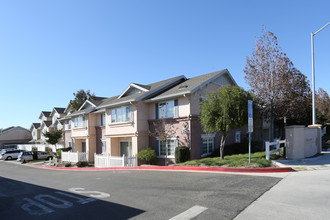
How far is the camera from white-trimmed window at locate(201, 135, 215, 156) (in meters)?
18.7

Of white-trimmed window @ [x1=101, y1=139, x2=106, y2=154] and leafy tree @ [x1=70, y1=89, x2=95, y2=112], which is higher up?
leafy tree @ [x1=70, y1=89, x2=95, y2=112]

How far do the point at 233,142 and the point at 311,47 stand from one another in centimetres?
1128

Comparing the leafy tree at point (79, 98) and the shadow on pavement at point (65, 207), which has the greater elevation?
the leafy tree at point (79, 98)

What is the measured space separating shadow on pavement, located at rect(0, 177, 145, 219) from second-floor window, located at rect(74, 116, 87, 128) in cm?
1995

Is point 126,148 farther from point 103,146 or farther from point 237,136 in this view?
point 237,136

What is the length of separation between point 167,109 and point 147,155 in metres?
4.22

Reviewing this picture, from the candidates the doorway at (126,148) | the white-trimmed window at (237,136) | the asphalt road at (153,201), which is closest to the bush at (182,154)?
the asphalt road at (153,201)

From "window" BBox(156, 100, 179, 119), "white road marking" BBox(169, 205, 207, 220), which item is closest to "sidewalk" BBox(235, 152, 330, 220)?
"white road marking" BBox(169, 205, 207, 220)

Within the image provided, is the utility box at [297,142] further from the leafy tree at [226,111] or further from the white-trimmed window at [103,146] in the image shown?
the white-trimmed window at [103,146]

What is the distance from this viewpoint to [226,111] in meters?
14.0

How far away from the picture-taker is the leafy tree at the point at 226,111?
14.0 m

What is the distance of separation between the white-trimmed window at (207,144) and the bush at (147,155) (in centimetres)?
410

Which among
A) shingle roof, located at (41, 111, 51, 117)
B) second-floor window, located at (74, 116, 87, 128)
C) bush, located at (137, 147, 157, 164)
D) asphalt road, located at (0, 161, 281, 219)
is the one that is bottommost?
bush, located at (137, 147, 157, 164)

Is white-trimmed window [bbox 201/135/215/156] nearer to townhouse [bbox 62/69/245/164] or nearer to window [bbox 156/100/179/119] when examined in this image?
townhouse [bbox 62/69/245/164]
